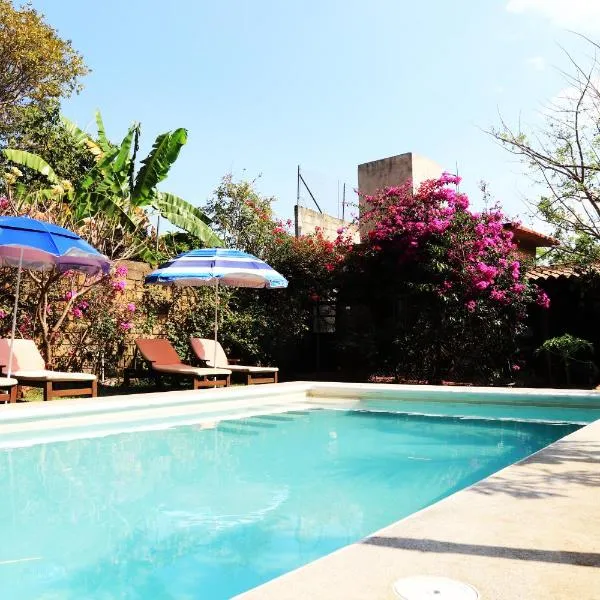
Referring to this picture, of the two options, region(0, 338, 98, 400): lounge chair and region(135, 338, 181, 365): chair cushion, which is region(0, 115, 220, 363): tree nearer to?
region(135, 338, 181, 365): chair cushion

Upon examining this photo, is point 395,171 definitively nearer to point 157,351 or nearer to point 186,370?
point 157,351

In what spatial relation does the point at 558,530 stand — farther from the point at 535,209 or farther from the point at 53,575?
the point at 535,209

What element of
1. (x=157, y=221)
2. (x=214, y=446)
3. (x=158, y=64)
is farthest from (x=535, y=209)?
(x=157, y=221)

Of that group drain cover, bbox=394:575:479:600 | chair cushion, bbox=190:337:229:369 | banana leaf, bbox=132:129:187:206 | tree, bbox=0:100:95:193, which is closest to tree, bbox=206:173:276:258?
banana leaf, bbox=132:129:187:206

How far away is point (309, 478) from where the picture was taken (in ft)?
20.1

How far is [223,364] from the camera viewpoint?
41.2ft

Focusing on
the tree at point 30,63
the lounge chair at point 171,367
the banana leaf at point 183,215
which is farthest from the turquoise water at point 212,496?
the tree at point 30,63

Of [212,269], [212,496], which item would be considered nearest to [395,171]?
[212,269]

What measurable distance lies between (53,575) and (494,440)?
612 cm

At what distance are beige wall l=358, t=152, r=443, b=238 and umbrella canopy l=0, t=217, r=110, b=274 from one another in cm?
1228

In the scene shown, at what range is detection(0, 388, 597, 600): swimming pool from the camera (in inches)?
146

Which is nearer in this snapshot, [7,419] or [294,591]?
[294,591]

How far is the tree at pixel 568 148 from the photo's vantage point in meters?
6.22

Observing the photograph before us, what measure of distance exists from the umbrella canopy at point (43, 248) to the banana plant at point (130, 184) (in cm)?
502
